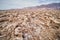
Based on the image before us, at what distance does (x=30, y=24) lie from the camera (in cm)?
215

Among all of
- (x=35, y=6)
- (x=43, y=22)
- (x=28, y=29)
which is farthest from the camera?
(x=35, y=6)

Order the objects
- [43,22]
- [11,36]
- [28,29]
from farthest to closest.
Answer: [43,22] < [28,29] < [11,36]

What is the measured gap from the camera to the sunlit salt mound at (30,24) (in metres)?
1.97

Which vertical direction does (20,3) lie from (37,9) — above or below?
above

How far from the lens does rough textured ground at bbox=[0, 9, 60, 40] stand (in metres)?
1.97

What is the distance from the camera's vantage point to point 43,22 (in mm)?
2199

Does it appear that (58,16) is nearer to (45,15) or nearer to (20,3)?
(45,15)

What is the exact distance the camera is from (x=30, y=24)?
215cm

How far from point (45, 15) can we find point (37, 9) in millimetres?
238

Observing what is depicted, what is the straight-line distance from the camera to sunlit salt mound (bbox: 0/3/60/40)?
6.46 ft

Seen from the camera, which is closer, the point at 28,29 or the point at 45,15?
the point at 28,29

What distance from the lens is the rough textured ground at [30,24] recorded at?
1968mm

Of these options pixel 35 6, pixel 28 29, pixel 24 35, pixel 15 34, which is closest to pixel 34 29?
pixel 28 29

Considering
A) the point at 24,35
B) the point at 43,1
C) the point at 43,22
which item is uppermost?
the point at 43,1
